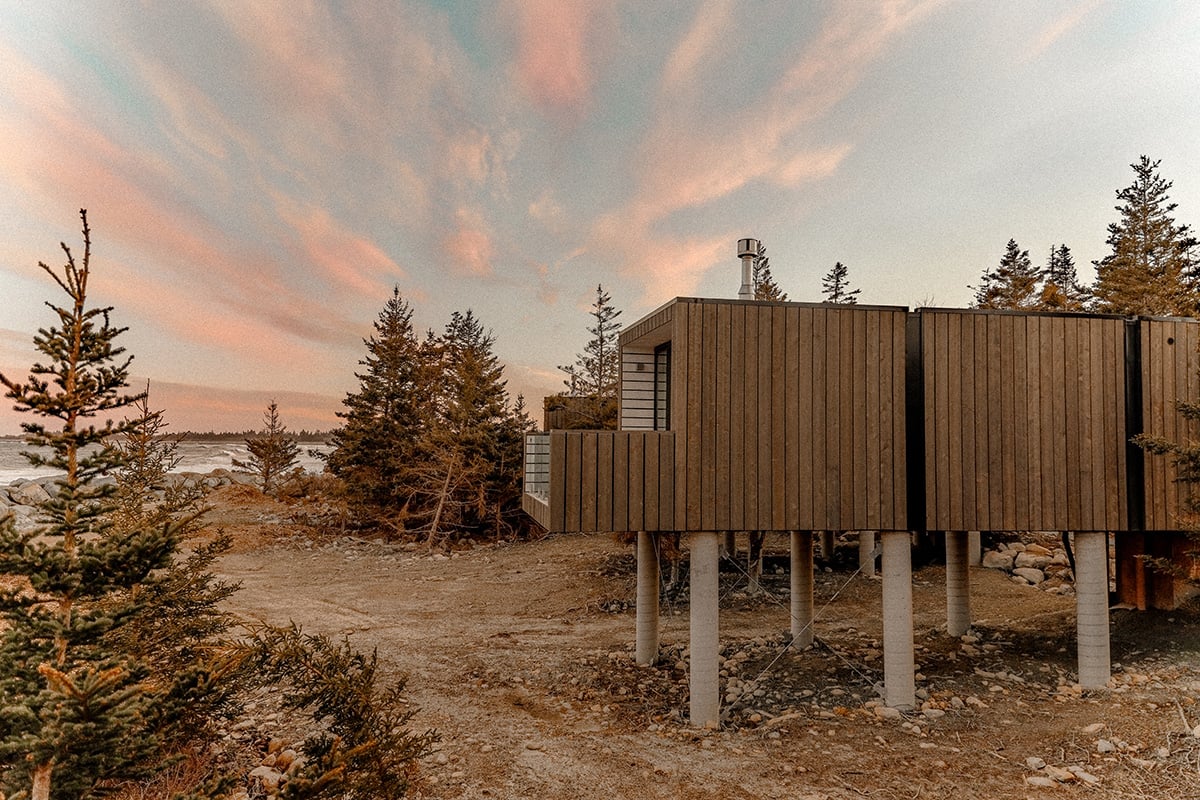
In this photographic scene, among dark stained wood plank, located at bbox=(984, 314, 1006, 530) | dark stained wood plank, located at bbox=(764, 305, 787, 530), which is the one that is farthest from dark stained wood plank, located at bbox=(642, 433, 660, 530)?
dark stained wood plank, located at bbox=(984, 314, 1006, 530)

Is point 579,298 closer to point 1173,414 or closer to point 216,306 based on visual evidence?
point 216,306

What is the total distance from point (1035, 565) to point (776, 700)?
13.9 m

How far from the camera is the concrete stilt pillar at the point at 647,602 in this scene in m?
11.4

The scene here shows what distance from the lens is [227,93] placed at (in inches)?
567

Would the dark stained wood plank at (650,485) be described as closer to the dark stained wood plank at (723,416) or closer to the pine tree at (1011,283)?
the dark stained wood plank at (723,416)

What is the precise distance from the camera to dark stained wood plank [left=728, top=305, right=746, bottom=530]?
28.9 feet

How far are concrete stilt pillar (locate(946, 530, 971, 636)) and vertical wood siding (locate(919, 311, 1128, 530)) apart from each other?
321 centimetres

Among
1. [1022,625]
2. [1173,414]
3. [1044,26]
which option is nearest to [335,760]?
[1173,414]

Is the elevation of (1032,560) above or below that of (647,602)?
below

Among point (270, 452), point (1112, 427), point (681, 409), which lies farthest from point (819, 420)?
point (270, 452)

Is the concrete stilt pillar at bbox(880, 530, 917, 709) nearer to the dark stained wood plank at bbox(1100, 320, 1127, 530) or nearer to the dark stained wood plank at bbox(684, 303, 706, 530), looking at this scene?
the dark stained wood plank at bbox(684, 303, 706, 530)

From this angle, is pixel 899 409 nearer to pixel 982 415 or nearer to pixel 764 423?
pixel 982 415

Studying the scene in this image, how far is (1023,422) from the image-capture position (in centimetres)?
950

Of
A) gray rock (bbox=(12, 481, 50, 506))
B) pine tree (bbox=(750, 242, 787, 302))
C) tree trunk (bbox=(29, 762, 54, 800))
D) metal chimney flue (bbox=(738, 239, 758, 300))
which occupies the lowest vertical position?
gray rock (bbox=(12, 481, 50, 506))
